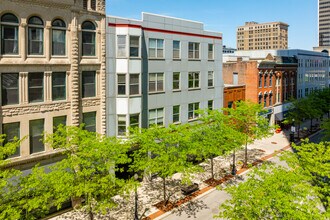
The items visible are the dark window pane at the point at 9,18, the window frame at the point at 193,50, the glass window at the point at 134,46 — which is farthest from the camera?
the window frame at the point at 193,50

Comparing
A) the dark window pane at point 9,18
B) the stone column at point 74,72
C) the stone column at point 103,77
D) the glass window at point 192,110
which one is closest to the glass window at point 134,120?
the stone column at point 103,77

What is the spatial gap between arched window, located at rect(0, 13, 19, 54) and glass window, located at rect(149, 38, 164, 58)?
13.2 meters

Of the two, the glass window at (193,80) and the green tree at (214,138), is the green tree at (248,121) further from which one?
the glass window at (193,80)

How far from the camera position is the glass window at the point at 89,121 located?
25.9 meters

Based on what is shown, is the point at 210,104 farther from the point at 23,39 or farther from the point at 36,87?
the point at 23,39

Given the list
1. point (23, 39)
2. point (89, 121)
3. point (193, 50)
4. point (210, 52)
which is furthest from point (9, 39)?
point (210, 52)

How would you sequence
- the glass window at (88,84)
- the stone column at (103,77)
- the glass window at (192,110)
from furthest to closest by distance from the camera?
the glass window at (192,110) → the stone column at (103,77) → the glass window at (88,84)

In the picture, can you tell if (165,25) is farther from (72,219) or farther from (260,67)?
(260,67)

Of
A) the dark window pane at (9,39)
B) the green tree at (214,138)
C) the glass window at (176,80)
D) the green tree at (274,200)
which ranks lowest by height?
the green tree at (274,200)

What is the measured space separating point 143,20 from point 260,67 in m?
27.6

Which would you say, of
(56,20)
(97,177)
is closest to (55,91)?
(56,20)

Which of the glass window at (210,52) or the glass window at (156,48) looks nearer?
the glass window at (156,48)

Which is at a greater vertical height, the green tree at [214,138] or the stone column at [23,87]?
the stone column at [23,87]

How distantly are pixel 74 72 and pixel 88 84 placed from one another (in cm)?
200
